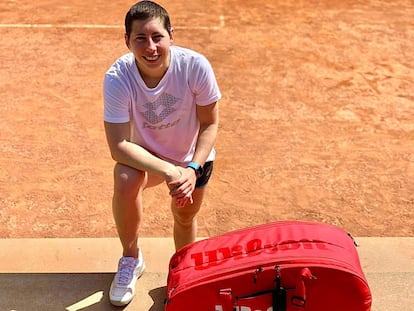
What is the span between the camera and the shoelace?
3113mm

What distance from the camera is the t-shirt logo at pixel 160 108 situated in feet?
9.89

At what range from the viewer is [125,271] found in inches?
124

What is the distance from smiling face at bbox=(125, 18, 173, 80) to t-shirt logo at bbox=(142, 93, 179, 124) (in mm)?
157

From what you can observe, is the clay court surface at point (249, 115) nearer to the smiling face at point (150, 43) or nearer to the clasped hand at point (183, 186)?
the clasped hand at point (183, 186)

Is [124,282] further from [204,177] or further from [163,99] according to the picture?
[163,99]

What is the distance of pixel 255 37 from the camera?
805cm

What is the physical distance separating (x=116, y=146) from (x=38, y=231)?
1.69m

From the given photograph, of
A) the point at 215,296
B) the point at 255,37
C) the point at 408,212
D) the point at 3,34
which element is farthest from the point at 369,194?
the point at 3,34

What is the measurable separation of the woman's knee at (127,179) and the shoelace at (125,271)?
1.47ft

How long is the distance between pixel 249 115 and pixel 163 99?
3.14 meters

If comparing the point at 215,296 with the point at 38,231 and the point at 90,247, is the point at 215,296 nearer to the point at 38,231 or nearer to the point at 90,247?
the point at 90,247

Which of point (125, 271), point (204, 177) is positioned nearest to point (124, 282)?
point (125, 271)

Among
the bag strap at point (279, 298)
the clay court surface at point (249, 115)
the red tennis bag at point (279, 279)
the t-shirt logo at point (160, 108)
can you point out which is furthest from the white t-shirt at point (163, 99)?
the clay court surface at point (249, 115)

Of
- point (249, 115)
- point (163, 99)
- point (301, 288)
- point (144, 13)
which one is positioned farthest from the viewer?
point (249, 115)
